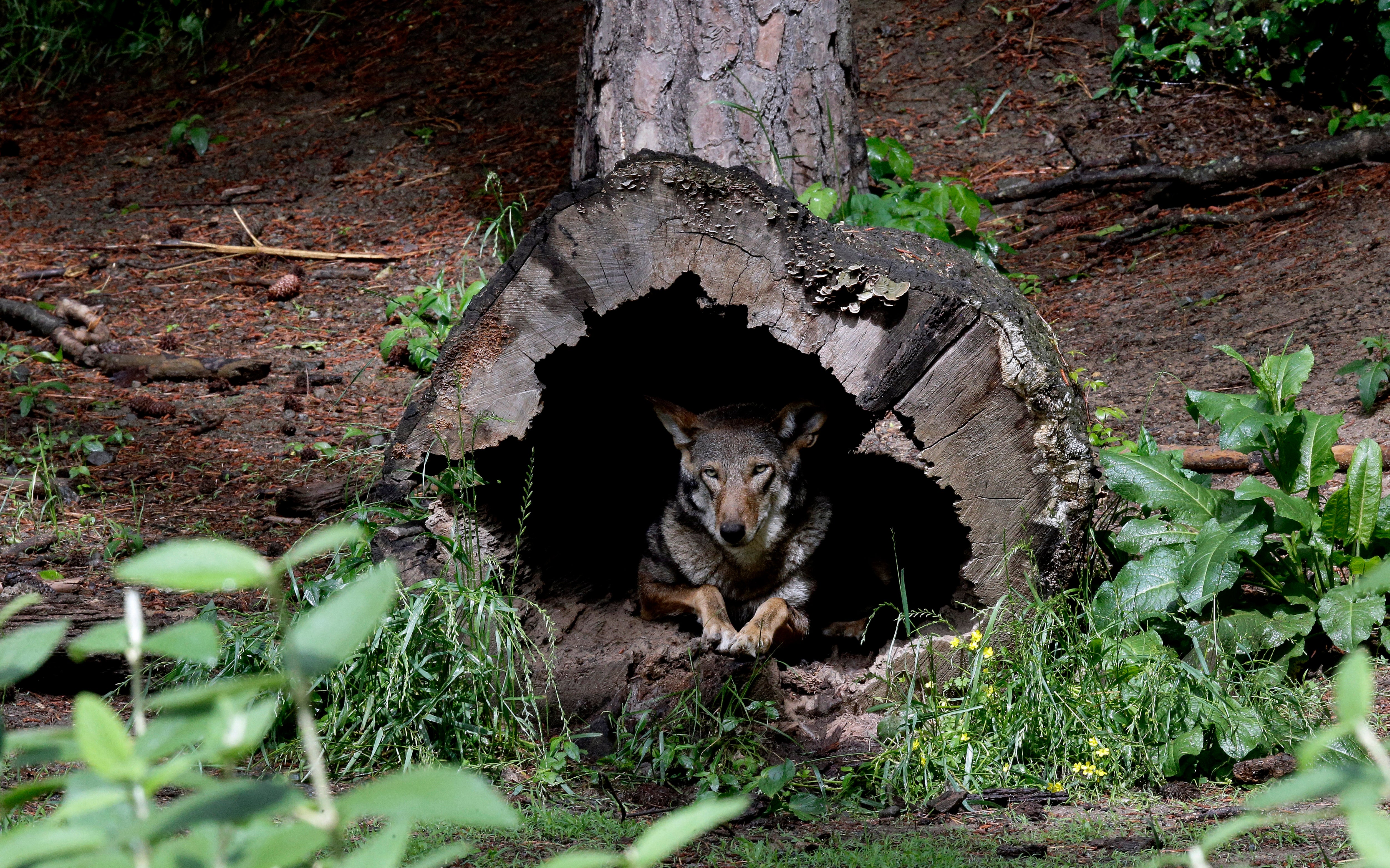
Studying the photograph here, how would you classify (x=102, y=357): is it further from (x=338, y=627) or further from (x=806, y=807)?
(x=338, y=627)

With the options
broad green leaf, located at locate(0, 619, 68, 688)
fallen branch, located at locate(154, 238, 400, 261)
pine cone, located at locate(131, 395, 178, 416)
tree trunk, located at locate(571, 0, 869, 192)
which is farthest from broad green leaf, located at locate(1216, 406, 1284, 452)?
fallen branch, located at locate(154, 238, 400, 261)

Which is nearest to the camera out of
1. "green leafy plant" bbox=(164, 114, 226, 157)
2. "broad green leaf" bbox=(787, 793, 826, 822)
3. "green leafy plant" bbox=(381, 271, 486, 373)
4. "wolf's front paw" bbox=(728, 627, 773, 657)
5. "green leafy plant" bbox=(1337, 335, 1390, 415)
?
"broad green leaf" bbox=(787, 793, 826, 822)

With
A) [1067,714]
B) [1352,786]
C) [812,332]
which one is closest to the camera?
[1352,786]

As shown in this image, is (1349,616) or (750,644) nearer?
(1349,616)

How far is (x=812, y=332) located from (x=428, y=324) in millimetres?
4210

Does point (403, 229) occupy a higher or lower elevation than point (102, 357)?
higher

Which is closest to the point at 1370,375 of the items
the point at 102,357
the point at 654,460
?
the point at 654,460

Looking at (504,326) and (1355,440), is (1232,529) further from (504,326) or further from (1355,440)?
(504,326)

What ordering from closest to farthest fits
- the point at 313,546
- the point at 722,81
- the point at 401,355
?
the point at 313,546 → the point at 722,81 → the point at 401,355

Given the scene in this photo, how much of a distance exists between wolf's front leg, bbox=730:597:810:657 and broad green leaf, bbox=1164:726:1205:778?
163cm

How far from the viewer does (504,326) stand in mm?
4258

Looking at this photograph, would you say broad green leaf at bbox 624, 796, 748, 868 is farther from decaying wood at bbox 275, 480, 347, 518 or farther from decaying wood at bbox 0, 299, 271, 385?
decaying wood at bbox 0, 299, 271, 385

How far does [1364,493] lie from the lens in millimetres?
4219

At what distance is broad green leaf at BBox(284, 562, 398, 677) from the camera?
0.87m
